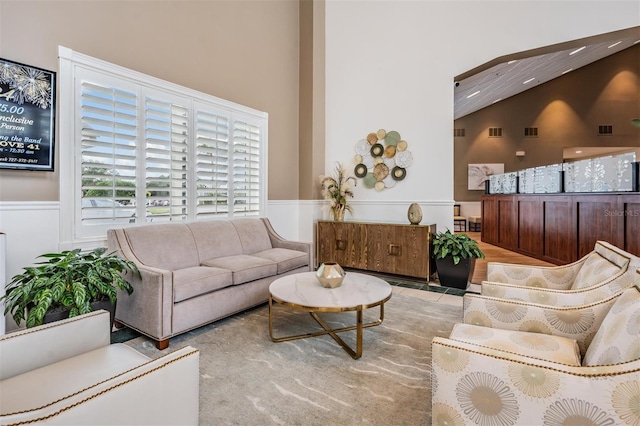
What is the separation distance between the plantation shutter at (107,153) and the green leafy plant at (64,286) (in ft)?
2.16

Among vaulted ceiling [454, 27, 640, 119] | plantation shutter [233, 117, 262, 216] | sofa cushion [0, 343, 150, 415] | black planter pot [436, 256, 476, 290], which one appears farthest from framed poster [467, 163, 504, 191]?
sofa cushion [0, 343, 150, 415]

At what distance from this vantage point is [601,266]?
1971mm

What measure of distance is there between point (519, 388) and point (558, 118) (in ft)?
40.5

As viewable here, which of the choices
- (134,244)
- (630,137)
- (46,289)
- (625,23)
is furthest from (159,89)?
(630,137)

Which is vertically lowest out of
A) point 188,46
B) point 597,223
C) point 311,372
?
point 311,372

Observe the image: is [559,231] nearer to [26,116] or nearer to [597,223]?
[597,223]

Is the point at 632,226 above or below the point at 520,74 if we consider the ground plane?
below

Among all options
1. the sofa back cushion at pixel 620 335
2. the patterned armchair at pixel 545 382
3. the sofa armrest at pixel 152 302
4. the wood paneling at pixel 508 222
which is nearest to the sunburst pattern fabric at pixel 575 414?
the patterned armchair at pixel 545 382

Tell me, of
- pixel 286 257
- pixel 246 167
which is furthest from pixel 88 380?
pixel 246 167

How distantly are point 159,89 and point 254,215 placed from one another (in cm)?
204

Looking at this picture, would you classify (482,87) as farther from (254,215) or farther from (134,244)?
(134,244)

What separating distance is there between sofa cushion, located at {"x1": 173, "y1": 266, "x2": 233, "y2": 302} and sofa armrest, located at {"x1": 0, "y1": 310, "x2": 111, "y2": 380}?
1.00 m

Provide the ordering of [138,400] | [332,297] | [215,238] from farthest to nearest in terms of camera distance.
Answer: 1. [215,238]
2. [332,297]
3. [138,400]

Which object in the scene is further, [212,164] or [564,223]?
[564,223]
